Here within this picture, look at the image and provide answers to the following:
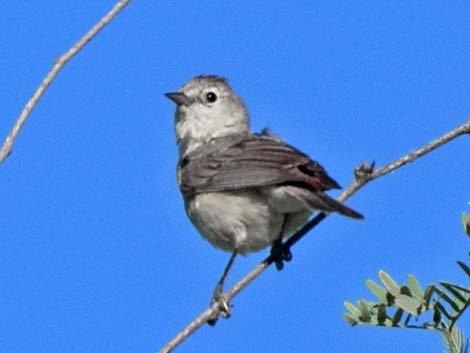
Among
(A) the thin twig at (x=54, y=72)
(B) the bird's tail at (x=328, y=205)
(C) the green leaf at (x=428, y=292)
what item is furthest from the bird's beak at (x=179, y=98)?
(C) the green leaf at (x=428, y=292)

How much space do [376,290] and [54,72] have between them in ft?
3.88

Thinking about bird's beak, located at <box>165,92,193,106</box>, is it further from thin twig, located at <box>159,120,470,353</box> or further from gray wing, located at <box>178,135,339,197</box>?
thin twig, located at <box>159,120,470,353</box>

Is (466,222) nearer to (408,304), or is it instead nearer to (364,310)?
(408,304)

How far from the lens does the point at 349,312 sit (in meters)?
2.58

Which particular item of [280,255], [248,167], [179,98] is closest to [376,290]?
[280,255]

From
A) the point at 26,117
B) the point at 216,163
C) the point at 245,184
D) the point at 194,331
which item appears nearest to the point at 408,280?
the point at 194,331

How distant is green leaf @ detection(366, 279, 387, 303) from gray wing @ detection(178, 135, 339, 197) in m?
2.73

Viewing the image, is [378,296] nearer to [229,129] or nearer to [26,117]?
[26,117]

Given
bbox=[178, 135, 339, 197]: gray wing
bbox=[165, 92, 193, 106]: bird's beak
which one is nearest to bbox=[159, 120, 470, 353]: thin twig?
bbox=[178, 135, 339, 197]: gray wing

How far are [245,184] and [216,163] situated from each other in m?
0.65

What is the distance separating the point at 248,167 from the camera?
6105 mm

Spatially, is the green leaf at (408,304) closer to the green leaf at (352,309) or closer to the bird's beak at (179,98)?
the green leaf at (352,309)

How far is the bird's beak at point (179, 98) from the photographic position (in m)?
7.75

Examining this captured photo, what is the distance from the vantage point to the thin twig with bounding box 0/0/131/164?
261cm
